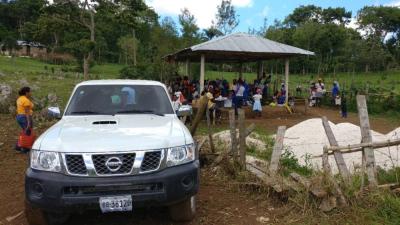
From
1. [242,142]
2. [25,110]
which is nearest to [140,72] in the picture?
[25,110]

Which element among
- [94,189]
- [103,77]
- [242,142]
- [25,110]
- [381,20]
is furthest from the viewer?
[381,20]

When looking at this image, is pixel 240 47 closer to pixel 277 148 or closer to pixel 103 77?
pixel 277 148

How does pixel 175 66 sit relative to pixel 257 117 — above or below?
above

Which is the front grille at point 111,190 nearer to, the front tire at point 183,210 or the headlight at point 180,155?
the headlight at point 180,155

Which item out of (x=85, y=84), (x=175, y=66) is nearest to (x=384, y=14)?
(x=175, y=66)

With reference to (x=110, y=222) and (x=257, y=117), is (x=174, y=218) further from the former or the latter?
(x=257, y=117)

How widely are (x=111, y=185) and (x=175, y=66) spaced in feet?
82.2

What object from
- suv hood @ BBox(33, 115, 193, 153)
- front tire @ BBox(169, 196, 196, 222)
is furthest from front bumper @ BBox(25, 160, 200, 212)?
front tire @ BBox(169, 196, 196, 222)

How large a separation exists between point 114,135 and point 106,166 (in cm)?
39

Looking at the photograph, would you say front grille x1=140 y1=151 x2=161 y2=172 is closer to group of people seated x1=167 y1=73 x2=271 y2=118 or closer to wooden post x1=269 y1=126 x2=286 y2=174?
wooden post x1=269 y1=126 x2=286 y2=174

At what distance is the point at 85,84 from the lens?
648 cm

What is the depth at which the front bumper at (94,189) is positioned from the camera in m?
4.48

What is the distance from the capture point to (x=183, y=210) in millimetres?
5215

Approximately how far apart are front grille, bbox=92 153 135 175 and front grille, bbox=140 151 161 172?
0.39 feet
